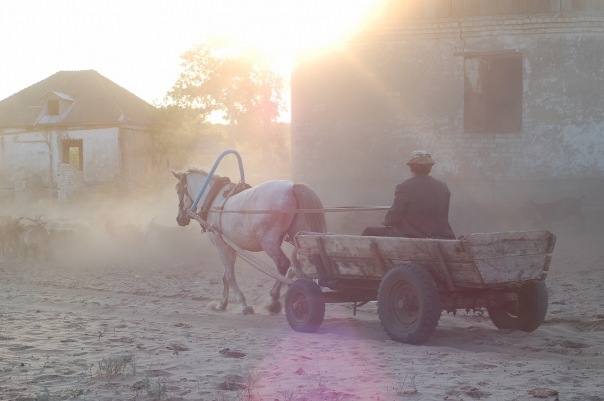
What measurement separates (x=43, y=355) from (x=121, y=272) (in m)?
9.70

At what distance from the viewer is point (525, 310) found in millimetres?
8156

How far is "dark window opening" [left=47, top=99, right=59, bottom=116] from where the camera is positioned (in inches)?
1763

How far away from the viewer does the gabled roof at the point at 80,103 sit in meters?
43.6

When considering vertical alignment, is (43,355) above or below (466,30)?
below

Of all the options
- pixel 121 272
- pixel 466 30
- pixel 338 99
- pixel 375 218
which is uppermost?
pixel 466 30

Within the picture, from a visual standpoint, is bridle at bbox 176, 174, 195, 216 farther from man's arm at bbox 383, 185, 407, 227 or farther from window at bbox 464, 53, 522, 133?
window at bbox 464, 53, 522, 133

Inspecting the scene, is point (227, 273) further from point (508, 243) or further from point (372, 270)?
point (508, 243)

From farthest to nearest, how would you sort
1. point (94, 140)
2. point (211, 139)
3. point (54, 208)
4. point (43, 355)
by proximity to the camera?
point (211, 139) < point (94, 140) < point (54, 208) < point (43, 355)

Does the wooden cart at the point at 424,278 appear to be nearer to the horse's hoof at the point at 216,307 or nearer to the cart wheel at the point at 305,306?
the cart wheel at the point at 305,306

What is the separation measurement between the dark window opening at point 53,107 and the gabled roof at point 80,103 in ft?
0.97

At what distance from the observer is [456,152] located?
18.3 meters

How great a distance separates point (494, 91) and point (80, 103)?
106 ft

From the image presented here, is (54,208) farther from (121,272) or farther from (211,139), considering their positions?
(121,272)

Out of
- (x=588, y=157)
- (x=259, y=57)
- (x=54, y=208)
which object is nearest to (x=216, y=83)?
(x=259, y=57)
